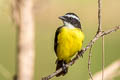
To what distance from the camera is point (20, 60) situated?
714 cm

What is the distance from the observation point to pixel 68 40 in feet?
17.0

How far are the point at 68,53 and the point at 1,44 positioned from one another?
6956 mm

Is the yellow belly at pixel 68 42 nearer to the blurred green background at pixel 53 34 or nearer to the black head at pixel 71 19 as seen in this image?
the black head at pixel 71 19

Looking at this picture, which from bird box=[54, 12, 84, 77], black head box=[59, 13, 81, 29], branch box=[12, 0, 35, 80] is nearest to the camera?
black head box=[59, 13, 81, 29]

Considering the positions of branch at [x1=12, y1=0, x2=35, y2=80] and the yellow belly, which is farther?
branch at [x1=12, y1=0, x2=35, y2=80]

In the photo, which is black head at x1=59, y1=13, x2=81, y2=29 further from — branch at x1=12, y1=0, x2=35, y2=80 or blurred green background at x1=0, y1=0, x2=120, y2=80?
blurred green background at x1=0, y1=0, x2=120, y2=80

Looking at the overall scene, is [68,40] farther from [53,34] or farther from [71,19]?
[53,34]

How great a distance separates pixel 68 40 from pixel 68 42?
2 cm

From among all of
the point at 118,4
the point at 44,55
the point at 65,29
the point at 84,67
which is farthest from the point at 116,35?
the point at 65,29

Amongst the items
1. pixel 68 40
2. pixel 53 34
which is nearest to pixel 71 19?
pixel 68 40

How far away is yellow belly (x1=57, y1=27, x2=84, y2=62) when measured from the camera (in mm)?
5125

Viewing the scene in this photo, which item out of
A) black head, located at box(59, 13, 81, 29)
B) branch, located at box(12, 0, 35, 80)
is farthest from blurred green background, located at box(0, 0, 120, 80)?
black head, located at box(59, 13, 81, 29)

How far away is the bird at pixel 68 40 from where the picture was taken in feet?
16.8

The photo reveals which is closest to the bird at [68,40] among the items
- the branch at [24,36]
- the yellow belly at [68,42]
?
the yellow belly at [68,42]
